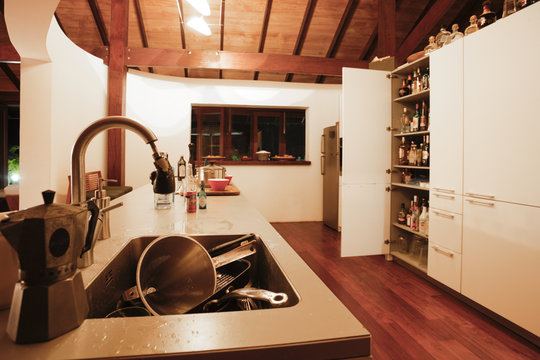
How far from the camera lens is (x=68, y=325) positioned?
1.57ft

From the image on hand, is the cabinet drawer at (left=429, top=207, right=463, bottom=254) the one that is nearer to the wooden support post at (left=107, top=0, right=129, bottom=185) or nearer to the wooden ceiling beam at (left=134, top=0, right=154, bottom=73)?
the wooden support post at (left=107, top=0, right=129, bottom=185)

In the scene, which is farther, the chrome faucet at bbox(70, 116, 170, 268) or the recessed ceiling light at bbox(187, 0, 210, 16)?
the recessed ceiling light at bbox(187, 0, 210, 16)

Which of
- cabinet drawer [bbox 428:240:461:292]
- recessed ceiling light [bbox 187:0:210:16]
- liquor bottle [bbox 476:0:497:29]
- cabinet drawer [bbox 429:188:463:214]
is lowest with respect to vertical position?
cabinet drawer [bbox 428:240:461:292]

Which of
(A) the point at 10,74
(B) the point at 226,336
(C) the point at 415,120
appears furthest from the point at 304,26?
(A) the point at 10,74

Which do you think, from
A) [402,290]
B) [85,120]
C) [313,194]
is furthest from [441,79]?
[85,120]

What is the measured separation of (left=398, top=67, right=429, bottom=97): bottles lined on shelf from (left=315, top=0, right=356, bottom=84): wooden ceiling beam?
2103mm

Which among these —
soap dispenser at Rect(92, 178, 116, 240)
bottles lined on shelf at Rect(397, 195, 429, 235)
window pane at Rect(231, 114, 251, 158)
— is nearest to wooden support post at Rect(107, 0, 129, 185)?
window pane at Rect(231, 114, 251, 158)

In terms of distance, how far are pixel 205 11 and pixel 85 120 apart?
Result: 7.21 ft

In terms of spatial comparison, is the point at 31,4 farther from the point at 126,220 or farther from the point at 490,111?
the point at 490,111

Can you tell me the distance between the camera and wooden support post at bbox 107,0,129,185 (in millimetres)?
4109

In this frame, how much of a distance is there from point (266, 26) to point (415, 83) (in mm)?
2783

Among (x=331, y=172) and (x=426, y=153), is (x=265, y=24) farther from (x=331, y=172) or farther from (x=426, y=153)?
(x=426, y=153)

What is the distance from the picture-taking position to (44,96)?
128 inches

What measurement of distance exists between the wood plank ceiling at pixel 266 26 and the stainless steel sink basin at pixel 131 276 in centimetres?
403
